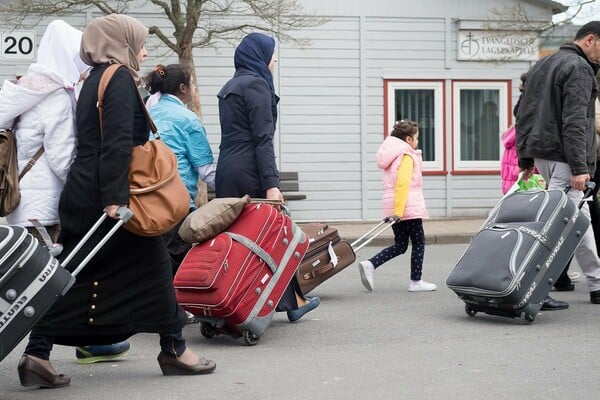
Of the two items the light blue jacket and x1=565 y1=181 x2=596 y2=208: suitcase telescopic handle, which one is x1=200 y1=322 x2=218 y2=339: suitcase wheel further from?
x1=565 y1=181 x2=596 y2=208: suitcase telescopic handle

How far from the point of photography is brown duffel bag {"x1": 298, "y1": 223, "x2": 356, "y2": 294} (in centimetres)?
930

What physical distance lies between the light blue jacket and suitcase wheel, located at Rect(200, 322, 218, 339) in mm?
1104

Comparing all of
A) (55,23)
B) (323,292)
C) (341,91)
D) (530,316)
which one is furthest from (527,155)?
(341,91)

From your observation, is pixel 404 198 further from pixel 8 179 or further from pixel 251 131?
pixel 8 179

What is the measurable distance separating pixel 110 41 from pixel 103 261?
1117 mm

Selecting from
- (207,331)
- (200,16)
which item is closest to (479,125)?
(200,16)

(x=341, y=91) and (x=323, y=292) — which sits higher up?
(x=341, y=91)

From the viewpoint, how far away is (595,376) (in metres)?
6.18

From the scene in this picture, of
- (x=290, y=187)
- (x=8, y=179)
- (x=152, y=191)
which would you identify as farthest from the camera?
(x=290, y=187)

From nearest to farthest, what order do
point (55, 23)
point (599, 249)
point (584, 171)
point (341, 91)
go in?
point (55, 23), point (584, 171), point (599, 249), point (341, 91)

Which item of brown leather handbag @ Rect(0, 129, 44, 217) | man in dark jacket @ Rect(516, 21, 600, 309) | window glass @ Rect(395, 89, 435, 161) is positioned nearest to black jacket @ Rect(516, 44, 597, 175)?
man in dark jacket @ Rect(516, 21, 600, 309)

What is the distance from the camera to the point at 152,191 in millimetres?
5812

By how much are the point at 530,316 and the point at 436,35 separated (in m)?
13.4

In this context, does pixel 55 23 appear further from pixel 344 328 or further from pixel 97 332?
pixel 344 328
